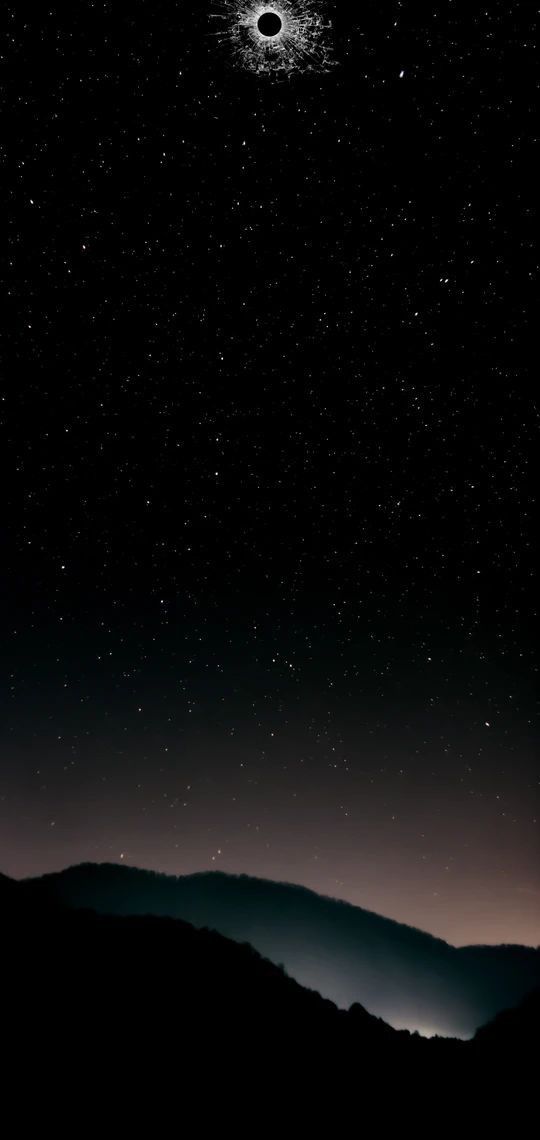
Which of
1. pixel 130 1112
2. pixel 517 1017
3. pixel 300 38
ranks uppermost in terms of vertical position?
pixel 300 38

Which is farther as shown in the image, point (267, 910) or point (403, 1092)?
point (267, 910)

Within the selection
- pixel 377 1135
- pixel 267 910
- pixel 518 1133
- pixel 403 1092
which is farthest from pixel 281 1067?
pixel 267 910

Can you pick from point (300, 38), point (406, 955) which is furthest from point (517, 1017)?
point (300, 38)

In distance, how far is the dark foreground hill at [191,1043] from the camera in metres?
14.2

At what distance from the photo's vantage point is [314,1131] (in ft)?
46.8

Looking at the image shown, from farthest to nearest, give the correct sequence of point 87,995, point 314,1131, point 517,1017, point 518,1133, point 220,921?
point 220,921 < point 517,1017 < point 87,995 < point 518,1133 < point 314,1131

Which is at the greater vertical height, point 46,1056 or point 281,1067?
point 46,1056

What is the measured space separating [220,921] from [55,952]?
22.8 meters

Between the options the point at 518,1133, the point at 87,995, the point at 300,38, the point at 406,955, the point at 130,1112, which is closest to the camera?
the point at 300,38

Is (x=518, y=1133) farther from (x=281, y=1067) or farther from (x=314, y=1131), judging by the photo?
(x=281, y=1067)

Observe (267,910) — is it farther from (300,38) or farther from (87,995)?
(300,38)

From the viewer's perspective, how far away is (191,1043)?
69.6 feet

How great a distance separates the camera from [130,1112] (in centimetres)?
1327

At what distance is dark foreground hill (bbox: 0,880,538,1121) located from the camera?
46.6ft
